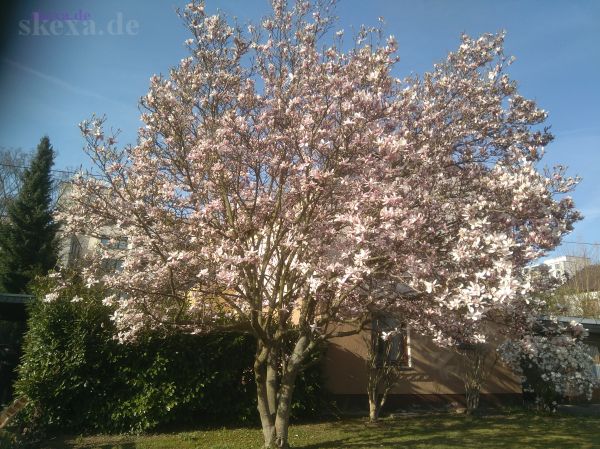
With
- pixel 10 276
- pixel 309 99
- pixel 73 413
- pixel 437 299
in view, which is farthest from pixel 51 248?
pixel 437 299

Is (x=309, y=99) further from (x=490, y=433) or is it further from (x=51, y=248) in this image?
(x=51, y=248)

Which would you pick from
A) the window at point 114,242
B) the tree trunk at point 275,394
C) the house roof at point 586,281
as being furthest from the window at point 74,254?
the house roof at point 586,281

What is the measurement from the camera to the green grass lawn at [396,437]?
7.93 m

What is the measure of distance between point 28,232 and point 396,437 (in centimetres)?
2020

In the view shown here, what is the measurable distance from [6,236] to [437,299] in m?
22.9

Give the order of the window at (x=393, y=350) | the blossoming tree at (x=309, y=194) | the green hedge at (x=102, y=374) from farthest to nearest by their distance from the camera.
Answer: the window at (x=393, y=350) < the green hedge at (x=102, y=374) < the blossoming tree at (x=309, y=194)

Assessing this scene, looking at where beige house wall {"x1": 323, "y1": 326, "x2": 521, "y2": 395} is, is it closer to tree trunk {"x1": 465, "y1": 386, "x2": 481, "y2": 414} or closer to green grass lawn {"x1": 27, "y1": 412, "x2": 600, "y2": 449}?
tree trunk {"x1": 465, "y1": 386, "x2": 481, "y2": 414}

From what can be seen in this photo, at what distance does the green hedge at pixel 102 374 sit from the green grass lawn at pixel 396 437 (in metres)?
0.42

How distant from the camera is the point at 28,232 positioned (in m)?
22.4

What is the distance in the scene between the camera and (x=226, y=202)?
7262 millimetres

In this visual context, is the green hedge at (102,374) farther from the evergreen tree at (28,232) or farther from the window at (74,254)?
the evergreen tree at (28,232)

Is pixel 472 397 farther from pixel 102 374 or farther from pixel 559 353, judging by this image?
pixel 102 374

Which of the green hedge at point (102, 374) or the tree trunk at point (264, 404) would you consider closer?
the tree trunk at point (264, 404)

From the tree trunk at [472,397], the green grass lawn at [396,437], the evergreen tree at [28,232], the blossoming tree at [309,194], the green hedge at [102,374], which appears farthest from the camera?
the evergreen tree at [28,232]
